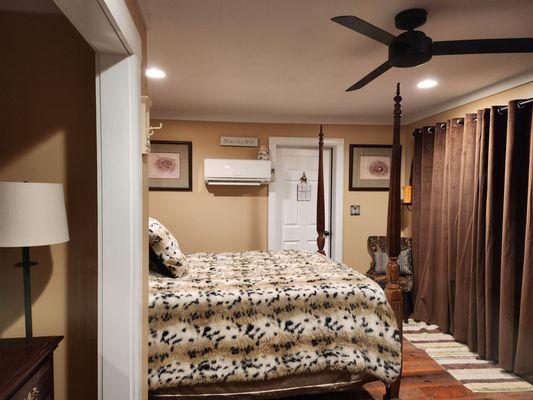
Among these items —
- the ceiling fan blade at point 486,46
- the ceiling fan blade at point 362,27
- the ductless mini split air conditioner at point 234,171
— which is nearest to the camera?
the ceiling fan blade at point 362,27

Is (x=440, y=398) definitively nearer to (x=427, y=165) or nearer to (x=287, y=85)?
(x=427, y=165)

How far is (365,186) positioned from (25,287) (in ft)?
13.0

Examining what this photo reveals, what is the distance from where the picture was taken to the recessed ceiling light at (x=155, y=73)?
2.64 meters

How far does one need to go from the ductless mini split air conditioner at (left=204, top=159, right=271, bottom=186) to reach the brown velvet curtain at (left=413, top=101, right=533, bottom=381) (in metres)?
1.94

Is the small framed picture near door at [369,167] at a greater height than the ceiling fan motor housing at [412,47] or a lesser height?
lesser

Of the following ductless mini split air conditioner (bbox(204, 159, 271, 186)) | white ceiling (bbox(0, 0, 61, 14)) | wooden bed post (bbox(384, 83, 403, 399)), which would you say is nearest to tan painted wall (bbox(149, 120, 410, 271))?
ductless mini split air conditioner (bbox(204, 159, 271, 186))

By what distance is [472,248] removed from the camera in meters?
3.05

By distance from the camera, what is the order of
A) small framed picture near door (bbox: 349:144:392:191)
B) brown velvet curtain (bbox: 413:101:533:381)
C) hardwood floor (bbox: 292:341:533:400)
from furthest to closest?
1. small framed picture near door (bbox: 349:144:392:191)
2. brown velvet curtain (bbox: 413:101:533:381)
3. hardwood floor (bbox: 292:341:533:400)

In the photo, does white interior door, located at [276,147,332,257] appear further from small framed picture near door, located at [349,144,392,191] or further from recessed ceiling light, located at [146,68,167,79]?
recessed ceiling light, located at [146,68,167,79]

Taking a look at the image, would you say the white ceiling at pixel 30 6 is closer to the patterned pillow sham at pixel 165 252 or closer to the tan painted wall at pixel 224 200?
the patterned pillow sham at pixel 165 252

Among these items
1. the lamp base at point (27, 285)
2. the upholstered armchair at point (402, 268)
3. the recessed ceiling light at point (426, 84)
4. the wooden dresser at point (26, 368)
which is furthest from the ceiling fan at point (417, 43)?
the upholstered armchair at point (402, 268)

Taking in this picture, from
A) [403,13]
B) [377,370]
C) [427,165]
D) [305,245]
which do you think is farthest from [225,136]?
[377,370]

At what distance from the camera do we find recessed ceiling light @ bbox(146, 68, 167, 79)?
8.68 ft

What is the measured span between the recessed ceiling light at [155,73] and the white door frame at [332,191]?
181 centimetres
